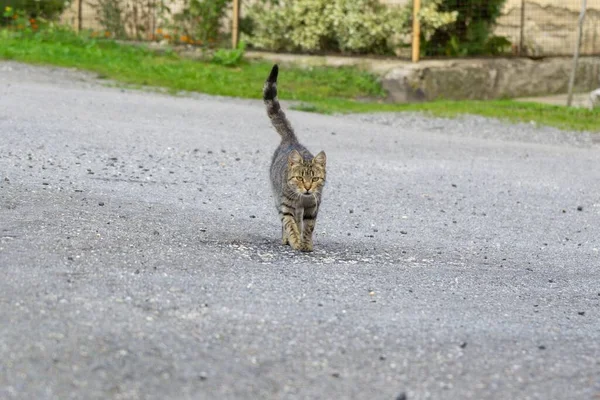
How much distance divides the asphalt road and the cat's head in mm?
481

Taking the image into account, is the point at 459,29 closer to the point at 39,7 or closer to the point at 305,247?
the point at 39,7

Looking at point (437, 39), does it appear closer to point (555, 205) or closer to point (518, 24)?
point (518, 24)

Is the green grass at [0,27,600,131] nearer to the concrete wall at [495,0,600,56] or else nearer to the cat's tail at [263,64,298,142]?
the concrete wall at [495,0,600,56]

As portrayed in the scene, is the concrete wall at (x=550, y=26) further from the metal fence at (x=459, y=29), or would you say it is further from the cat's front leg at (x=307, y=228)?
the cat's front leg at (x=307, y=228)

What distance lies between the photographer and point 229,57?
21000 millimetres

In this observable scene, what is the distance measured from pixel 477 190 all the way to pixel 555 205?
2.99ft

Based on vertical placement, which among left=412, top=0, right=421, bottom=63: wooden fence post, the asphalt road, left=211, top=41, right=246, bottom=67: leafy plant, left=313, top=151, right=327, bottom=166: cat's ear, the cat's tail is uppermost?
left=412, top=0, right=421, bottom=63: wooden fence post

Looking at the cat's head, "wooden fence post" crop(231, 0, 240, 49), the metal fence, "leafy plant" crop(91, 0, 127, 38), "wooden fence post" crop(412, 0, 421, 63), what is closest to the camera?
the cat's head

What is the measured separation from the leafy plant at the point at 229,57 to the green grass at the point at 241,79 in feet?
0.46

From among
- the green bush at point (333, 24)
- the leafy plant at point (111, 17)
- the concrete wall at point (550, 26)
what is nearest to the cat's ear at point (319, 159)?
the green bush at point (333, 24)

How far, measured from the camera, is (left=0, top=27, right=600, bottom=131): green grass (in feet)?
57.1

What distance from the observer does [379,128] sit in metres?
15.6

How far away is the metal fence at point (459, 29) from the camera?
2156 cm

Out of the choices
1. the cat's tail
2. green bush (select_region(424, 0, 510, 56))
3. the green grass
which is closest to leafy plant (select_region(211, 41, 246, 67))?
the green grass
